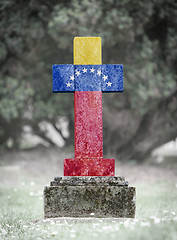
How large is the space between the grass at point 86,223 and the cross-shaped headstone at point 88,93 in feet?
2.75

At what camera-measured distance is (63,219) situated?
4266mm

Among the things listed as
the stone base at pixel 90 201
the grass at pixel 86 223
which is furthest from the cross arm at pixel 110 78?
the grass at pixel 86 223

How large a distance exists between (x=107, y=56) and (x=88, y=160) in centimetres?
623

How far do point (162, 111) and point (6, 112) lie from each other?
17.0 feet

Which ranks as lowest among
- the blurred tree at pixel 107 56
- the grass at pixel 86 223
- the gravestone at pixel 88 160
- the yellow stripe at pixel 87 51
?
the grass at pixel 86 223

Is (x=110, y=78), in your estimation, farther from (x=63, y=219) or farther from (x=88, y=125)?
(x=63, y=219)

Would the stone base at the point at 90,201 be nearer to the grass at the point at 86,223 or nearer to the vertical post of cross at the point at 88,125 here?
the grass at the point at 86,223

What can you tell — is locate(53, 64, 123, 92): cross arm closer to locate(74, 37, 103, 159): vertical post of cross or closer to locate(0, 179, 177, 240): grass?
locate(74, 37, 103, 159): vertical post of cross

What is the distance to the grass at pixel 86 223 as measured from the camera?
11.1 feet

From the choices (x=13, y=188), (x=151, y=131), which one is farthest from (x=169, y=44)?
(x=13, y=188)

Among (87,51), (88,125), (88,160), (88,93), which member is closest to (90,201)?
(88,160)

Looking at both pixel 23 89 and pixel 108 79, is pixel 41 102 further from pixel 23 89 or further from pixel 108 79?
pixel 108 79

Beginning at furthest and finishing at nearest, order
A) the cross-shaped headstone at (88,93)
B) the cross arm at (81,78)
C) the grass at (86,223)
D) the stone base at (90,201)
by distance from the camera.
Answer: the cross arm at (81,78)
the cross-shaped headstone at (88,93)
the stone base at (90,201)
the grass at (86,223)

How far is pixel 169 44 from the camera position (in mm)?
10102
